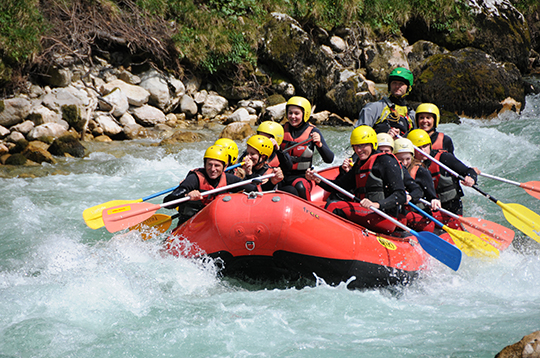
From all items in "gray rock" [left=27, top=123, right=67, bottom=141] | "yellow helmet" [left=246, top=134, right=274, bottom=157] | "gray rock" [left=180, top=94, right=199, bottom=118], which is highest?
"yellow helmet" [left=246, top=134, right=274, bottom=157]

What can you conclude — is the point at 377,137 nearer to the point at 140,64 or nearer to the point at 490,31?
the point at 140,64

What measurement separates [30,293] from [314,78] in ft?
34.6

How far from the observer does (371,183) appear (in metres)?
4.24

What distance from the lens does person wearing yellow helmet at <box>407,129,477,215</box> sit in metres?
5.14

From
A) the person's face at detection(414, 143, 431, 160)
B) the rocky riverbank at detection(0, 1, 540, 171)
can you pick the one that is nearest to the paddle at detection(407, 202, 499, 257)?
the person's face at detection(414, 143, 431, 160)

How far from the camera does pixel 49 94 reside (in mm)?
9375

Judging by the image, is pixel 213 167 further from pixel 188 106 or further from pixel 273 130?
pixel 188 106

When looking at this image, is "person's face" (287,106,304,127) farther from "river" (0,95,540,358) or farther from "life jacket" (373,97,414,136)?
"river" (0,95,540,358)

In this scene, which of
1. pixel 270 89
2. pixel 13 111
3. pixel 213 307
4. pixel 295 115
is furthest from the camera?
pixel 270 89

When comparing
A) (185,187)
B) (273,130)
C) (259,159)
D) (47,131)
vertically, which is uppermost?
(273,130)

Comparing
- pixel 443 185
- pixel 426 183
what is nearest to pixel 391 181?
pixel 426 183

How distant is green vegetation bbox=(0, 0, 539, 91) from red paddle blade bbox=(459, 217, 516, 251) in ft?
28.6

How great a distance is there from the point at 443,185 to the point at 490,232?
0.73m

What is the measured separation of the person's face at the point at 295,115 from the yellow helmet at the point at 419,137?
127cm
